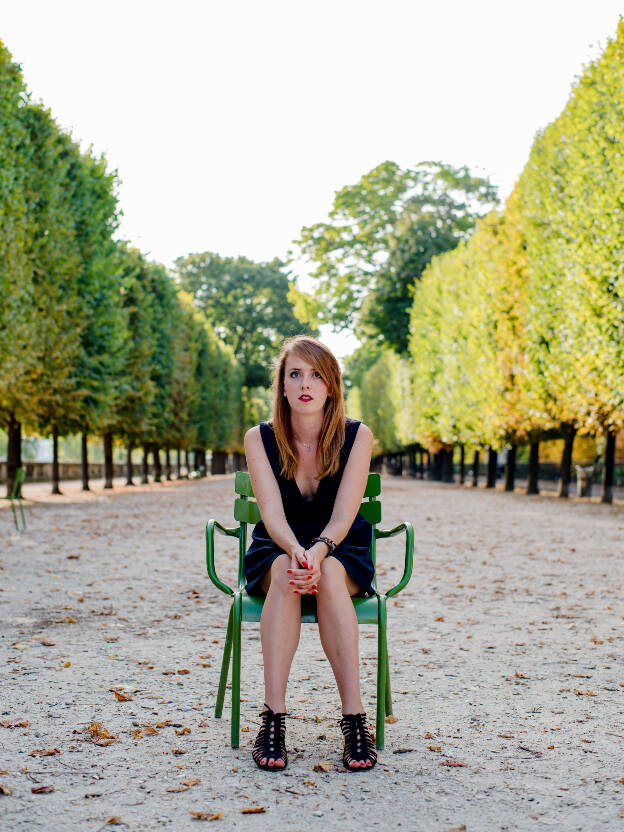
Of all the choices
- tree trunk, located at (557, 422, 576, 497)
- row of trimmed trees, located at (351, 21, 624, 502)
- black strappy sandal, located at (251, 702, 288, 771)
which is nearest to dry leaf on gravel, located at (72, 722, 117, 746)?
black strappy sandal, located at (251, 702, 288, 771)

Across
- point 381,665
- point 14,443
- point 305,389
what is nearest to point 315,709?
point 381,665

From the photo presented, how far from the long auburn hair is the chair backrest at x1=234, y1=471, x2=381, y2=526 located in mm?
286

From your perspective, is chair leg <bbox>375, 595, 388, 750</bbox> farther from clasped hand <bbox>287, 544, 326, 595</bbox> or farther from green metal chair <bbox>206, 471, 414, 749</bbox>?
Answer: clasped hand <bbox>287, 544, 326, 595</bbox>

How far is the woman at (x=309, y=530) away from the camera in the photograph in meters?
3.63

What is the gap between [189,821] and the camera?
296cm

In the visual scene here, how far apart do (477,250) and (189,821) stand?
97.2 ft

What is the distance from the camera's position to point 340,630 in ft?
12.0

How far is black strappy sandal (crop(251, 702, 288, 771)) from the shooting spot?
3.49 m

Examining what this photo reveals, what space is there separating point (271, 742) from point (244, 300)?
6244cm

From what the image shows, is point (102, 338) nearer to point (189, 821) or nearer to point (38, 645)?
point (38, 645)

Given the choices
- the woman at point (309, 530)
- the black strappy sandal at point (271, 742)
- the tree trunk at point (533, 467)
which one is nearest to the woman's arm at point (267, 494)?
the woman at point (309, 530)

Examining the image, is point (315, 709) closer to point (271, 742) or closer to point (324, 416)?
point (271, 742)

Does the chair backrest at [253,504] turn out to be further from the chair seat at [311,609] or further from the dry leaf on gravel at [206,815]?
the dry leaf on gravel at [206,815]

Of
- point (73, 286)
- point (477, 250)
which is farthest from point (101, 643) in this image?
point (477, 250)
